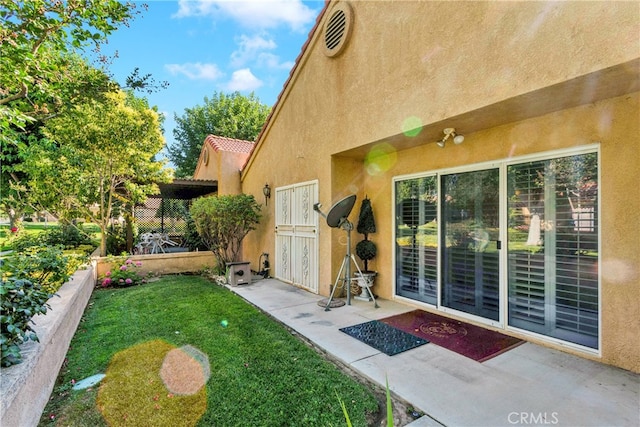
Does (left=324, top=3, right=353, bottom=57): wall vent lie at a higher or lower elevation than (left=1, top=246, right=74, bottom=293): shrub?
higher

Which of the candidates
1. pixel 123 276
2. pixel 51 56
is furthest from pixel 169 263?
pixel 51 56

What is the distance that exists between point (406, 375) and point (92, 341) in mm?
4585

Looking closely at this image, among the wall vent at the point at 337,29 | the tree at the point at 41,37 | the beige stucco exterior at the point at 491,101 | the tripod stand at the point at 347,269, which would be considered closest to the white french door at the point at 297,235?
the beige stucco exterior at the point at 491,101

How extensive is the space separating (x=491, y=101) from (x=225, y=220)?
7.19 metres

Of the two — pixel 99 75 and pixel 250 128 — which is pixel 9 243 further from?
pixel 250 128

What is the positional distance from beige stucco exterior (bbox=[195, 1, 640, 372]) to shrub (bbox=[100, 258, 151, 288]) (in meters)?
5.72

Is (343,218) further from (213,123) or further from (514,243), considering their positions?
(213,123)

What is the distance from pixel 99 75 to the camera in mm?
5953

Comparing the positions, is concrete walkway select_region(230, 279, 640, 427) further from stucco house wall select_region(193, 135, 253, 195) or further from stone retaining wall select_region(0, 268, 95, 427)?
stucco house wall select_region(193, 135, 253, 195)

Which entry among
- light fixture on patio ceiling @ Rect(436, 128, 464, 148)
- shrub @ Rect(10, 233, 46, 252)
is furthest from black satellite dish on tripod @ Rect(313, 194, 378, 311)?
shrub @ Rect(10, 233, 46, 252)

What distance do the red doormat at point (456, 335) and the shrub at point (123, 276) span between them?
7.19 meters

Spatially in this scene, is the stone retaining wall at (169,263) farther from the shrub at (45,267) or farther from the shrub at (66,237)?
the shrub at (45,267)

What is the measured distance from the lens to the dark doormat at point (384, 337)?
13.3 ft

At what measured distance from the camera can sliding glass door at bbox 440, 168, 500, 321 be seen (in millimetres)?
4668
